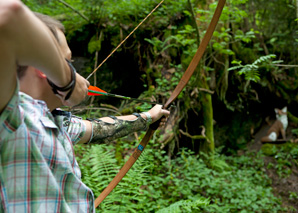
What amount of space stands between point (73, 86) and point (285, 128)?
616cm

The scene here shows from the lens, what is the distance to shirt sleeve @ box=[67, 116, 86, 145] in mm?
1151

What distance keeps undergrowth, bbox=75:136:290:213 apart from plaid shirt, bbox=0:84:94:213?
62.8 inches

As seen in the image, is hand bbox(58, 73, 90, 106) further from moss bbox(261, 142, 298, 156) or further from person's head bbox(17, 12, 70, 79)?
moss bbox(261, 142, 298, 156)

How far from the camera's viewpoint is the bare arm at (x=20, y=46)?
54 cm

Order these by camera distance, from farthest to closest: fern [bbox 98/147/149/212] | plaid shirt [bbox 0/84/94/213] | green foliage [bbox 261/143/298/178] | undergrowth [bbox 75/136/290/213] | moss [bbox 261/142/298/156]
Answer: moss [bbox 261/142/298/156]
green foliage [bbox 261/143/298/178]
undergrowth [bbox 75/136/290/213]
fern [bbox 98/147/149/212]
plaid shirt [bbox 0/84/94/213]

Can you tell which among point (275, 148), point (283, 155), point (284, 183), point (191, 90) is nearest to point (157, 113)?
point (191, 90)

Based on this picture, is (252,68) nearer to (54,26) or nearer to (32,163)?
(54,26)

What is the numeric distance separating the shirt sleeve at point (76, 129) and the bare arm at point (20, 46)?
488 millimetres

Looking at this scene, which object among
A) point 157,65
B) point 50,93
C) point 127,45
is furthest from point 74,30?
point 50,93

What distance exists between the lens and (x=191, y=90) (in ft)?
13.4

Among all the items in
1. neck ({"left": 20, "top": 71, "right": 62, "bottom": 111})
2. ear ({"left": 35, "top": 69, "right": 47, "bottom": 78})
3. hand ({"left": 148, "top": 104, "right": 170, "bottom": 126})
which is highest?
ear ({"left": 35, "top": 69, "right": 47, "bottom": 78})

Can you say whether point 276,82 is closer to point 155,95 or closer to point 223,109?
point 223,109

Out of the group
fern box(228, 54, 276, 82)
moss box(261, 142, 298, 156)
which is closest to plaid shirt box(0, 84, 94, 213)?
fern box(228, 54, 276, 82)

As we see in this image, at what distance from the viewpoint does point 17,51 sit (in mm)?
590
